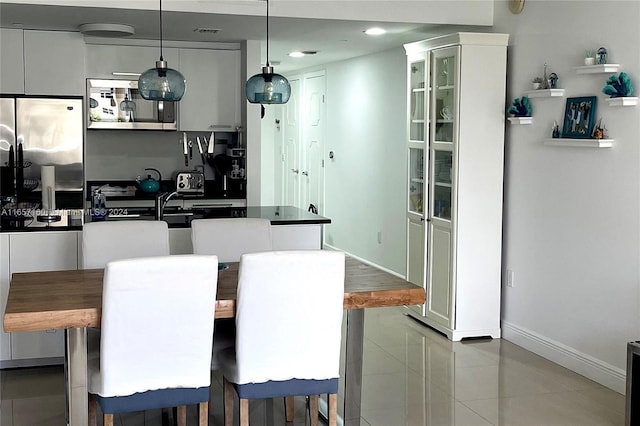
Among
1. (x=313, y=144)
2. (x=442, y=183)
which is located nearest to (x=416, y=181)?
(x=442, y=183)

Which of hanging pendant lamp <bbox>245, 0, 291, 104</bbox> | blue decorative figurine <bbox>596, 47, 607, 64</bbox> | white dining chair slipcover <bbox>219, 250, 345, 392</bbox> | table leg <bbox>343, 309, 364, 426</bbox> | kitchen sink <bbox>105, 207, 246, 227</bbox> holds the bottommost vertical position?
table leg <bbox>343, 309, 364, 426</bbox>

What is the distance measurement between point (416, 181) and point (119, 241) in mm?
2734

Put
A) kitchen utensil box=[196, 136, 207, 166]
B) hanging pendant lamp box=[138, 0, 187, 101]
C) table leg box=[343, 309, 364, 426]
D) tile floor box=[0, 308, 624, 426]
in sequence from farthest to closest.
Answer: kitchen utensil box=[196, 136, 207, 166] → tile floor box=[0, 308, 624, 426] → hanging pendant lamp box=[138, 0, 187, 101] → table leg box=[343, 309, 364, 426]

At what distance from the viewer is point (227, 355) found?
3553 mm

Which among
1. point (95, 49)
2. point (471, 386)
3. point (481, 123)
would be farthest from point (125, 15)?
point (471, 386)

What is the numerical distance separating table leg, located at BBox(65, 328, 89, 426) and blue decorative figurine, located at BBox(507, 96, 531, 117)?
3362 mm

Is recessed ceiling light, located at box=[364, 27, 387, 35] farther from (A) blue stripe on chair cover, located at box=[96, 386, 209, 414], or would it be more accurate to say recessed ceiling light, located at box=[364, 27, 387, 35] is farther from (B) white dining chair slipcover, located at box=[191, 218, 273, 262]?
(A) blue stripe on chair cover, located at box=[96, 386, 209, 414]

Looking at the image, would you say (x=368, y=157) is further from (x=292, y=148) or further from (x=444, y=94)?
(x=292, y=148)

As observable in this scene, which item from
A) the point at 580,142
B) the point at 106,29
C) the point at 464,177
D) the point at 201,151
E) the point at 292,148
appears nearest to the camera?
the point at 580,142

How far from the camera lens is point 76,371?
3256 millimetres

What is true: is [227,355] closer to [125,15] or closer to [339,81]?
[125,15]

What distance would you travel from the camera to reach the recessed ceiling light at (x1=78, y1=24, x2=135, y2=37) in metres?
5.93

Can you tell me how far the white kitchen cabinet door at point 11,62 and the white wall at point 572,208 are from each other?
12.3ft

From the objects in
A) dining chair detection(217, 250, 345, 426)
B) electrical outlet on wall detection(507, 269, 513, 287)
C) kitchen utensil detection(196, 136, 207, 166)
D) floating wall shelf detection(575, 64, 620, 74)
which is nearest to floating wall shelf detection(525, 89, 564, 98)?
floating wall shelf detection(575, 64, 620, 74)
